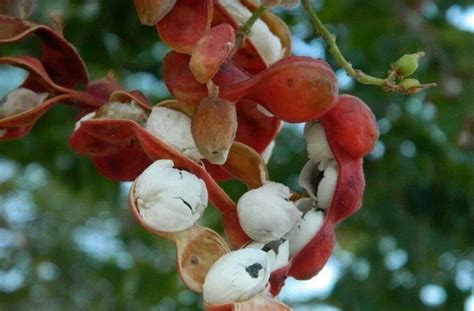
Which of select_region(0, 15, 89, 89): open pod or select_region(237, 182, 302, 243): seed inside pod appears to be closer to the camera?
select_region(237, 182, 302, 243): seed inside pod

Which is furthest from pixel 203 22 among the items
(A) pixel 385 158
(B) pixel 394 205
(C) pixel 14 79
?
(C) pixel 14 79

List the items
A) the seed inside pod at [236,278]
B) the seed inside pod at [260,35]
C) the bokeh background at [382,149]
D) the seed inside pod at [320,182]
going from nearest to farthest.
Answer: the seed inside pod at [236,278] < the seed inside pod at [320,182] < the seed inside pod at [260,35] < the bokeh background at [382,149]

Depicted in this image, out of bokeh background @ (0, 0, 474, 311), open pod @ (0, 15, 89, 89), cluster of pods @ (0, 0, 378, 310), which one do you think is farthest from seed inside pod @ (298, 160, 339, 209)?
bokeh background @ (0, 0, 474, 311)

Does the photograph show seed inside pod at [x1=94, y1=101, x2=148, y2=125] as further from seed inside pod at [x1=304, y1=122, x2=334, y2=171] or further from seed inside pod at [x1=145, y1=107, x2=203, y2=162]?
seed inside pod at [x1=304, y1=122, x2=334, y2=171]

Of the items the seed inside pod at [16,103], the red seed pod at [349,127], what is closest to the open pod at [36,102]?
the seed inside pod at [16,103]

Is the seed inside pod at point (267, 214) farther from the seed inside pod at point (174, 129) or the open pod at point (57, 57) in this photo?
the open pod at point (57, 57)
